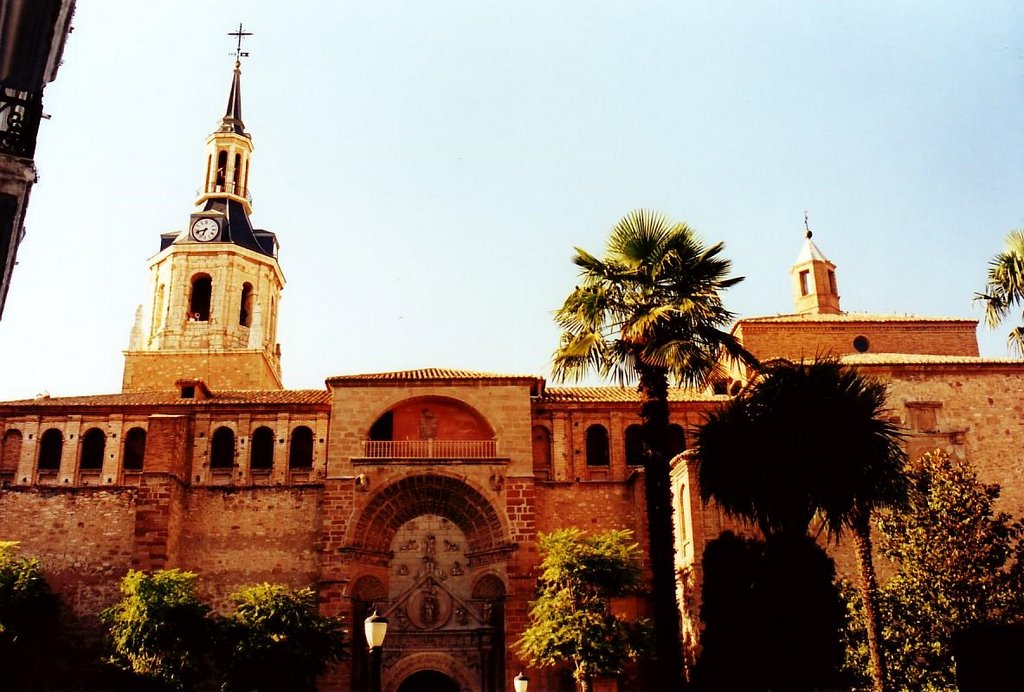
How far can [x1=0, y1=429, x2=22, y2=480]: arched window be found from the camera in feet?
101

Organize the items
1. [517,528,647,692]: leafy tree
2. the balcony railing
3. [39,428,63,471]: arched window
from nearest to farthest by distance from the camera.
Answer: [517,528,647,692]: leafy tree, the balcony railing, [39,428,63,471]: arched window

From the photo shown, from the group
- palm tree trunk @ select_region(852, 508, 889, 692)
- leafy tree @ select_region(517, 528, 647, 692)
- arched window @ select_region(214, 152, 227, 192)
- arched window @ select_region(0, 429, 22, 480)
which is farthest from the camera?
arched window @ select_region(214, 152, 227, 192)

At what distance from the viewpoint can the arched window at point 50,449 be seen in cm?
3117

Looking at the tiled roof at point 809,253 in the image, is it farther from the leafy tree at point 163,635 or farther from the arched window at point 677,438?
the leafy tree at point 163,635

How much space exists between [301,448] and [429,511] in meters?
4.49

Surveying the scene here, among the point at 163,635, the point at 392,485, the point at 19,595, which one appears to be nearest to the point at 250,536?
the point at 392,485

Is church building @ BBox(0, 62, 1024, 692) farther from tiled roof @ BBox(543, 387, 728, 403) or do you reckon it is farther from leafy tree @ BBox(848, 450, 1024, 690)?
leafy tree @ BBox(848, 450, 1024, 690)

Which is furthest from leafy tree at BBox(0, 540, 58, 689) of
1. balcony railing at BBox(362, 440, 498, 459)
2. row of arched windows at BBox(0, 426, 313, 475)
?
balcony railing at BBox(362, 440, 498, 459)

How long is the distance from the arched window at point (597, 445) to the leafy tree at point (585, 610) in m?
5.51

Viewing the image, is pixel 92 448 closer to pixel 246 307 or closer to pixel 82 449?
pixel 82 449

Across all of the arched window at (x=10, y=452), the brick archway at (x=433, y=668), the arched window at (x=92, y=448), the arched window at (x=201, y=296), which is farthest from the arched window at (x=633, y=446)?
the arched window at (x=201, y=296)

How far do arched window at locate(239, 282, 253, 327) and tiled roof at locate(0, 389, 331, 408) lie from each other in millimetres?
8702

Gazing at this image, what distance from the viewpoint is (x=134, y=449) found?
31719 mm

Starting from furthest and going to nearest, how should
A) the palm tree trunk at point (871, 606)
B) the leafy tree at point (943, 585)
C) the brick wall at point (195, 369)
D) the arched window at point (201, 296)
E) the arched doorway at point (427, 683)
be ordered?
the arched window at point (201, 296)
the brick wall at point (195, 369)
the arched doorway at point (427, 683)
the leafy tree at point (943, 585)
the palm tree trunk at point (871, 606)
